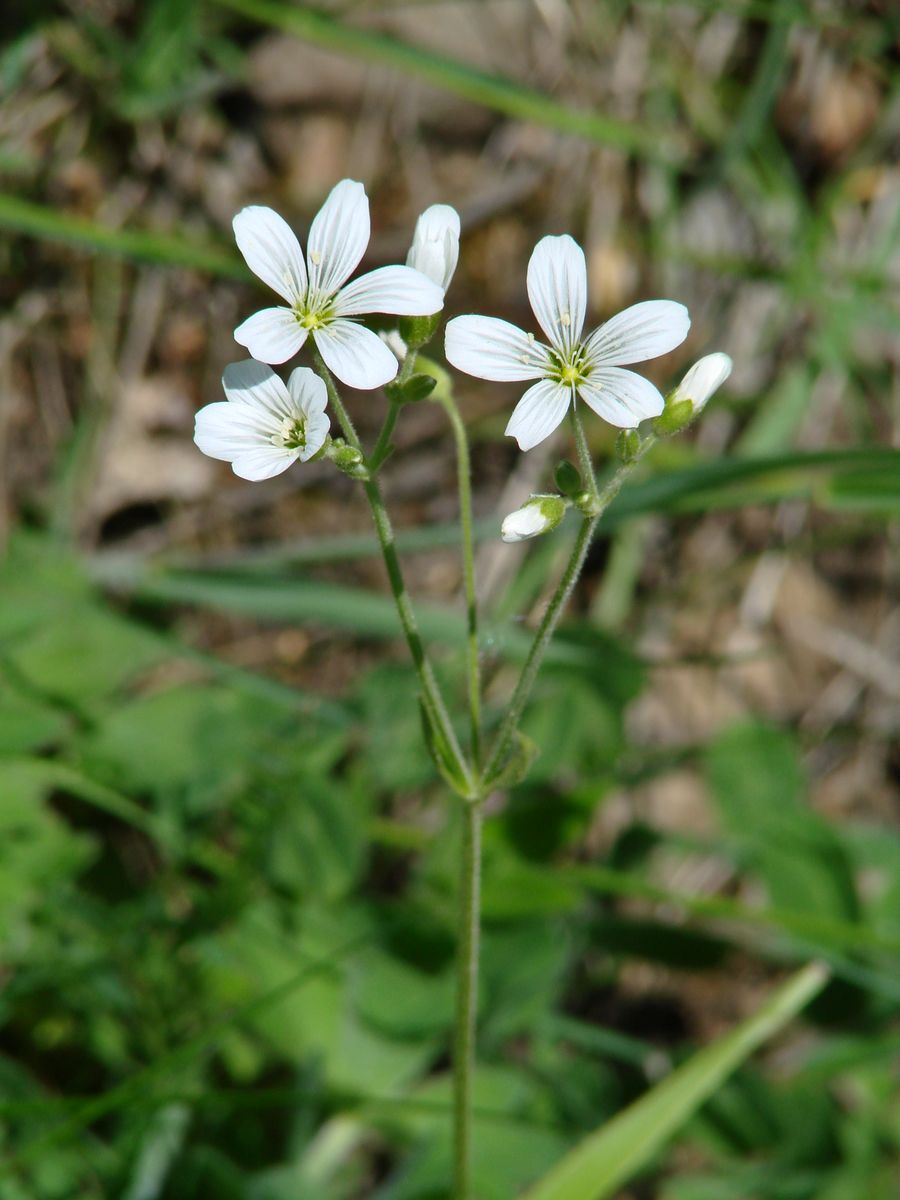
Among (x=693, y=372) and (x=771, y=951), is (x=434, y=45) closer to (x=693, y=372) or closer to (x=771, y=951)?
(x=693, y=372)

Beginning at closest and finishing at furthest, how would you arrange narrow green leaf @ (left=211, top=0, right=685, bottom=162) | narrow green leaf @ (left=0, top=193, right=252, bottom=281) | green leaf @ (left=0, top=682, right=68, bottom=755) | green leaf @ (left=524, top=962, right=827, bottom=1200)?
green leaf @ (left=524, top=962, right=827, bottom=1200) < green leaf @ (left=0, top=682, right=68, bottom=755) < narrow green leaf @ (left=0, top=193, right=252, bottom=281) < narrow green leaf @ (left=211, top=0, right=685, bottom=162)

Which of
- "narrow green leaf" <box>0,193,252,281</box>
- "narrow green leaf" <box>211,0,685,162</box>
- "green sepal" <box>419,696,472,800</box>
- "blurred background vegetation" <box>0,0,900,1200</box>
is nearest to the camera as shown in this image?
"green sepal" <box>419,696,472,800</box>

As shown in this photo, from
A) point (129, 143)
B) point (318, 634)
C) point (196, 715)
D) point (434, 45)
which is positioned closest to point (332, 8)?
point (434, 45)

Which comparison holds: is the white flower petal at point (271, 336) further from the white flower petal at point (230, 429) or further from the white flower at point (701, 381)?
the white flower at point (701, 381)

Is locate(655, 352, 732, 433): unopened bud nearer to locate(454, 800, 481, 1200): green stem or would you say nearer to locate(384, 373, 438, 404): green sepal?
locate(384, 373, 438, 404): green sepal

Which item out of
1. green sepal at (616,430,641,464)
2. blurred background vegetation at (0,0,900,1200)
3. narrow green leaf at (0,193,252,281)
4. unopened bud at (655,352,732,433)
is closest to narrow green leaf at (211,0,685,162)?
blurred background vegetation at (0,0,900,1200)
